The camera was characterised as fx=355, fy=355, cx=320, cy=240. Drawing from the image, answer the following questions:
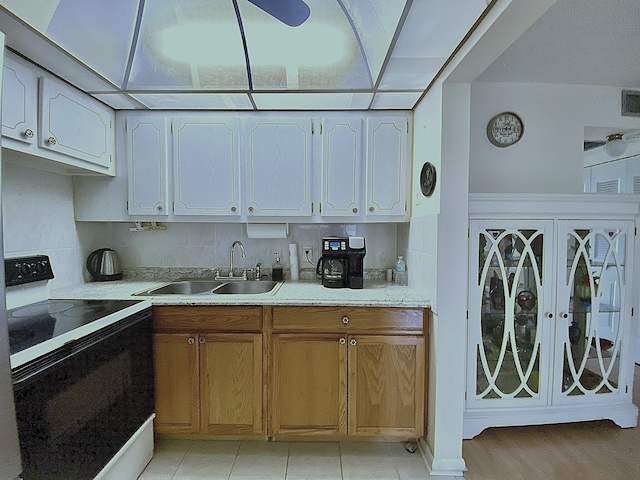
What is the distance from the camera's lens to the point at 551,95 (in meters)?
2.46

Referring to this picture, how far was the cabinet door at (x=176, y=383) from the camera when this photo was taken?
6.61 feet

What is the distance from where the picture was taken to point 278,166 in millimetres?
2369

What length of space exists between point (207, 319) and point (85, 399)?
668 mm

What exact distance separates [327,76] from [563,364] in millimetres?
2284

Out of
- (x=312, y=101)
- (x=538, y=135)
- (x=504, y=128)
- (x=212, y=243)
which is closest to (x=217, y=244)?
(x=212, y=243)

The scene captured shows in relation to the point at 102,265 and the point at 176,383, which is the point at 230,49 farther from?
the point at 176,383

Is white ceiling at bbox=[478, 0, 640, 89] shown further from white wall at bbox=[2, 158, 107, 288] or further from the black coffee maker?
white wall at bbox=[2, 158, 107, 288]

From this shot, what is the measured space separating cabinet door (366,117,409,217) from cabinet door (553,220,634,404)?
1.02m

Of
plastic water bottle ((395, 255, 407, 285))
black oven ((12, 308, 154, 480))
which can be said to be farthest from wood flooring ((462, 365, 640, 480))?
black oven ((12, 308, 154, 480))

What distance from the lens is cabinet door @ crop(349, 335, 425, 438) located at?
2.01 metres

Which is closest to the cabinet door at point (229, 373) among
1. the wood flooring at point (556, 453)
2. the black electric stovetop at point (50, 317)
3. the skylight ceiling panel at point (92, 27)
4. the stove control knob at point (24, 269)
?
the black electric stovetop at point (50, 317)

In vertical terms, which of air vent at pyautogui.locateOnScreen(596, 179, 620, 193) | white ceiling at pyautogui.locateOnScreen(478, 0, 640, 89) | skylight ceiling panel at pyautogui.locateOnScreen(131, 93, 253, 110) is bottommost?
air vent at pyautogui.locateOnScreen(596, 179, 620, 193)

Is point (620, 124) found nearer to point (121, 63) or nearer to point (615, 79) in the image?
point (615, 79)

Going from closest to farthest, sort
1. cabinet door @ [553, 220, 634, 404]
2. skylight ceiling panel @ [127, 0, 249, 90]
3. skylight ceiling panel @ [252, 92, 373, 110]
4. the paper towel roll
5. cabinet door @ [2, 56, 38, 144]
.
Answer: cabinet door @ [2, 56, 38, 144], skylight ceiling panel @ [127, 0, 249, 90], skylight ceiling panel @ [252, 92, 373, 110], cabinet door @ [553, 220, 634, 404], the paper towel roll
